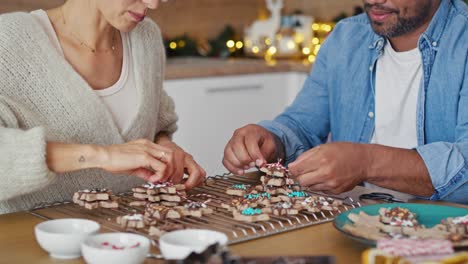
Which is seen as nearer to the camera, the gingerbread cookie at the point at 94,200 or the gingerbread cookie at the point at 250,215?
the gingerbread cookie at the point at 250,215

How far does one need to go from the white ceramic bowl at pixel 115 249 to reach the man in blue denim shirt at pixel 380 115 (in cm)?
59

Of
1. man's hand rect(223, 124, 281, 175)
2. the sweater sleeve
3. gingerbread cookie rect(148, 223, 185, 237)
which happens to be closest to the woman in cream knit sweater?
the sweater sleeve

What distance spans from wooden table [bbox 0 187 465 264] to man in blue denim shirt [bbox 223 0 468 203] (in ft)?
1.02

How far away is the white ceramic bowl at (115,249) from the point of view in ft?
3.85

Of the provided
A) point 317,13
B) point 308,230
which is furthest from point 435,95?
point 317,13

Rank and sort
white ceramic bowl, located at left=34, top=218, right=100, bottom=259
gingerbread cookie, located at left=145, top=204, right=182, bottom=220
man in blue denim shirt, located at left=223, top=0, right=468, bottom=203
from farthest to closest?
man in blue denim shirt, located at left=223, top=0, right=468, bottom=203
gingerbread cookie, located at left=145, top=204, right=182, bottom=220
white ceramic bowl, located at left=34, top=218, right=100, bottom=259

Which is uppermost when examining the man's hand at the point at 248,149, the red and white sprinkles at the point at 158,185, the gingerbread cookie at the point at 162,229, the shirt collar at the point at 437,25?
the shirt collar at the point at 437,25

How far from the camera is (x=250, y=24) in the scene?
458 cm

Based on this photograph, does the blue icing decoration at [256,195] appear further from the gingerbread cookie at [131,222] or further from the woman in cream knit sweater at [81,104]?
the gingerbread cookie at [131,222]

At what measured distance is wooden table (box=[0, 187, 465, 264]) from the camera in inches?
51.6

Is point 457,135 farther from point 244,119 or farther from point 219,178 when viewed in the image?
point 244,119

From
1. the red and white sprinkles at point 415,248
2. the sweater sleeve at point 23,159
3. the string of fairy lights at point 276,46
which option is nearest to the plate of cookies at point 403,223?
the red and white sprinkles at point 415,248

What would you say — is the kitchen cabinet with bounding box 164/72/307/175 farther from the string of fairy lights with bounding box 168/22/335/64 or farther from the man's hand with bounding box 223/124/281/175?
the man's hand with bounding box 223/124/281/175

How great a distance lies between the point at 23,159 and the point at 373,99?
45.2 inches
